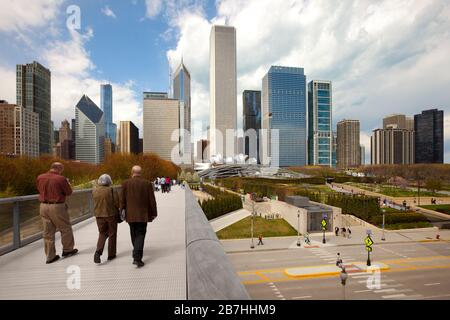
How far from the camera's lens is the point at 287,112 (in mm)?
184500

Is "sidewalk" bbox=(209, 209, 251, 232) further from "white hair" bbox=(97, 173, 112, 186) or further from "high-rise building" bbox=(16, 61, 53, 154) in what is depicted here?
"high-rise building" bbox=(16, 61, 53, 154)

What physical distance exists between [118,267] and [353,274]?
2356 cm

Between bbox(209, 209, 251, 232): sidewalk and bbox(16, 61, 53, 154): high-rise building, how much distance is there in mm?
106993

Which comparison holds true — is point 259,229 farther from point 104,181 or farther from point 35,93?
point 35,93

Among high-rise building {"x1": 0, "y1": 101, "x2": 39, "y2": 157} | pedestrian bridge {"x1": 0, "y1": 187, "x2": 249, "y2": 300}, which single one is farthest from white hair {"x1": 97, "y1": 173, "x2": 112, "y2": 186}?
high-rise building {"x1": 0, "y1": 101, "x2": 39, "y2": 157}

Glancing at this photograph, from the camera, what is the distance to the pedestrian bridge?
1.82 metres

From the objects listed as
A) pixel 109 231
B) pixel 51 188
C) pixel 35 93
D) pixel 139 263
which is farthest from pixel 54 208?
pixel 35 93

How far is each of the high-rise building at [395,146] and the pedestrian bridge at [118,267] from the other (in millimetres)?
206022

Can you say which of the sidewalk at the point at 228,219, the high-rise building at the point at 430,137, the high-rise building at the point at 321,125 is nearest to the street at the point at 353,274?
the sidewalk at the point at 228,219

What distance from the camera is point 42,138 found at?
109 m

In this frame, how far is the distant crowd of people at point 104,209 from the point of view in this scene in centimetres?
427

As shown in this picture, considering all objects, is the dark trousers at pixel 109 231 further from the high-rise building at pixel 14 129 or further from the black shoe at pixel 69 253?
the high-rise building at pixel 14 129
